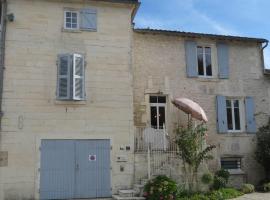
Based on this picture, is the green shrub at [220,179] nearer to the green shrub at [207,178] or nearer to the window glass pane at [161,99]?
the green shrub at [207,178]

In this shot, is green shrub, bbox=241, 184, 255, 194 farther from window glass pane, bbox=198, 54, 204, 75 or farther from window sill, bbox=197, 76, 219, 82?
window glass pane, bbox=198, 54, 204, 75

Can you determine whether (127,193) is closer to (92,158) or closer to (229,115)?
(92,158)

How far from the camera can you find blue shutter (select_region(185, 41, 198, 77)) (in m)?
17.4

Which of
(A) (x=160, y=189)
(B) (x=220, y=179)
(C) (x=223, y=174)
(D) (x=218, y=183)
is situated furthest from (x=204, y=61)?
(A) (x=160, y=189)

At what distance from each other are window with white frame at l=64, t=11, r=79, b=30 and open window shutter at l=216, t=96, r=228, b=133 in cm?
744

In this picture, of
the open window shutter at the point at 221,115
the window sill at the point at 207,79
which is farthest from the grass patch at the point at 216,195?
the window sill at the point at 207,79

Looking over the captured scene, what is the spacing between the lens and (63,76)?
14.4 m

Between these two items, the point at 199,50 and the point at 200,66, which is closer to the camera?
the point at 200,66

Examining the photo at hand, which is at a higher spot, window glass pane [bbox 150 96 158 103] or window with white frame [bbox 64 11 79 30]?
window with white frame [bbox 64 11 79 30]

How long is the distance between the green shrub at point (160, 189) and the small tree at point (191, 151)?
4.18 ft

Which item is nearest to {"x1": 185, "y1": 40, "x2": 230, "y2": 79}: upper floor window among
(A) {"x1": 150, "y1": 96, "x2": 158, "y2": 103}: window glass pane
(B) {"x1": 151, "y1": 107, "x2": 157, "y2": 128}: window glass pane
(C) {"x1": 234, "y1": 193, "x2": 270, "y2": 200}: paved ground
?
(A) {"x1": 150, "y1": 96, "x2": 158, "y2": 103}: window glass pane

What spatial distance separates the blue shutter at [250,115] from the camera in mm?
17641

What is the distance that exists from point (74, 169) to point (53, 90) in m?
3.15

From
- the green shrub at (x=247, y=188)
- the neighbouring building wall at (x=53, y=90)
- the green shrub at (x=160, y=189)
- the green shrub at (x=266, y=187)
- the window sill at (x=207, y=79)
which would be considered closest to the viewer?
the green shrub at (x=160, y=189)
